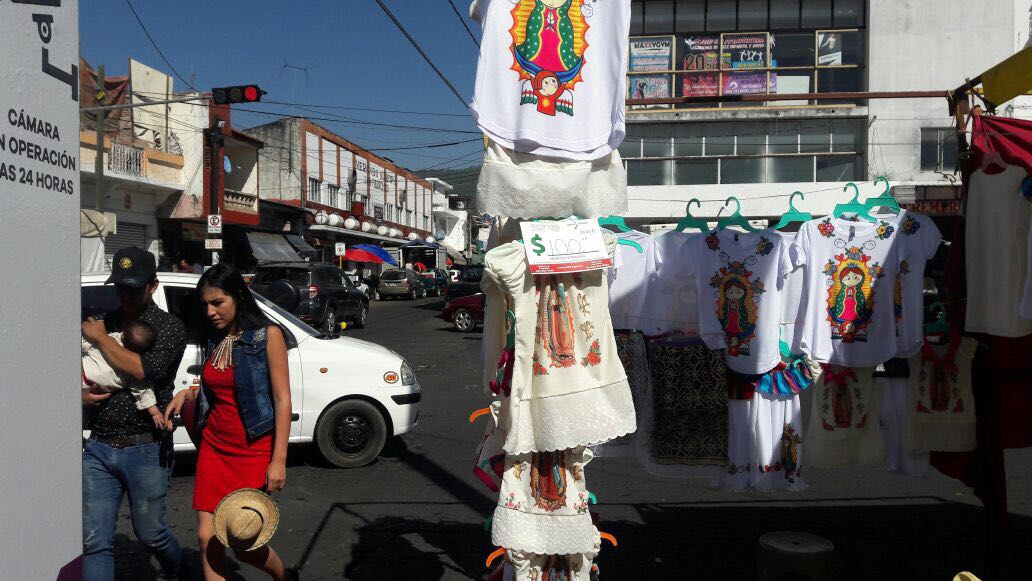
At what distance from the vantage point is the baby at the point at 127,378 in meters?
3.49

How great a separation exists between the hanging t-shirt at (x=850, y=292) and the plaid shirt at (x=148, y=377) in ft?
11.7

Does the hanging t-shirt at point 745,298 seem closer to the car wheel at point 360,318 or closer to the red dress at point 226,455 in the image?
the red dress at point 226,455

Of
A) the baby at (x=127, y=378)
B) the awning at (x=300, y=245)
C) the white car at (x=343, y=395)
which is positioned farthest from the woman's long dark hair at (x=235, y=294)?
the awning at (x=300, y=245)

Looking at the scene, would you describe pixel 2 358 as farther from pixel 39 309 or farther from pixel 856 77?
pixel 856 77

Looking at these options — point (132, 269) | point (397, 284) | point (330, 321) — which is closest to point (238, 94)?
point (330, 321)

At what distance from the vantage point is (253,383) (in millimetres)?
3564

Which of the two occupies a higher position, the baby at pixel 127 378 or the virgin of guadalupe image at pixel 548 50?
the virgin of guadalupe image at pixel 548 50

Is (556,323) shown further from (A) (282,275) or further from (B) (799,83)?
(B) (799,83)

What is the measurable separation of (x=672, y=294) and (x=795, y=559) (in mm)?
1768

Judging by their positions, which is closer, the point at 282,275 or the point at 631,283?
the point at 631,283

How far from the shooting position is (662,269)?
484cm

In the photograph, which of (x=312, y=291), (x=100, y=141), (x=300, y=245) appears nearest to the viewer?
(x=100, y=141)

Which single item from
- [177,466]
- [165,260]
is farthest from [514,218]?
[165,260]

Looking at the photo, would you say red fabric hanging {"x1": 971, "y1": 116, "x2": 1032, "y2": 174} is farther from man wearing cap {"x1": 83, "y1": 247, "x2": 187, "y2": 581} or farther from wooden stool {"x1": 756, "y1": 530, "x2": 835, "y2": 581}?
man wearing cap {"x1": 83, "y1": 247, "x2": 187, "y2": 581}
